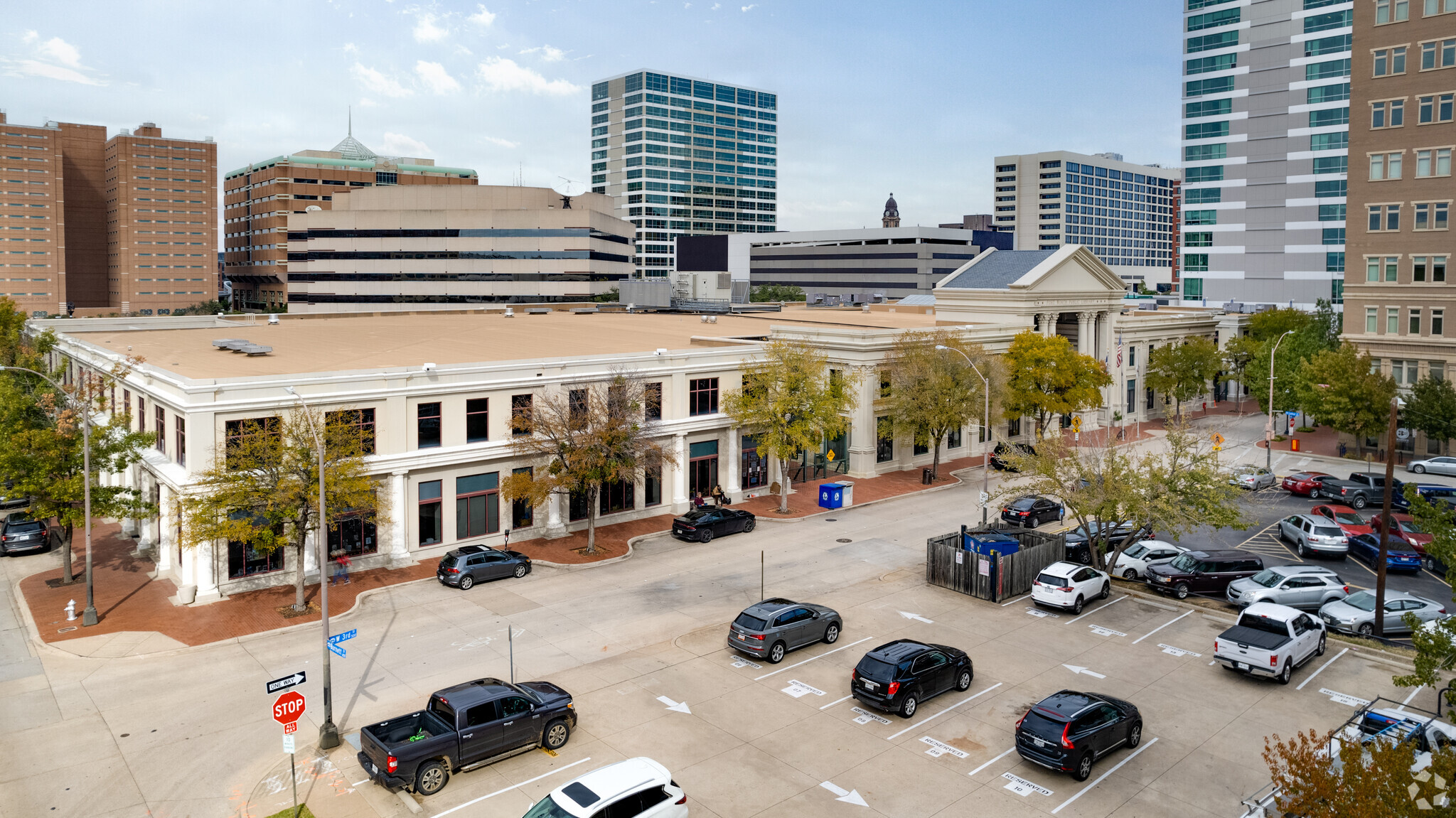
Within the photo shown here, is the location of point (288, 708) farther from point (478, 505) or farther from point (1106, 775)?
point (478, 505)

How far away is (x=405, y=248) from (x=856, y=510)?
104875 mm

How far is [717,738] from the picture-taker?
23469mm

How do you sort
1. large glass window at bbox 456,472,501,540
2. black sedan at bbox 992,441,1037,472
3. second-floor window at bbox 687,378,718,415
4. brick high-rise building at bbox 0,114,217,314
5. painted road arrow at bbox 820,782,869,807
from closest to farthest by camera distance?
painted road arrow at bbox 820,782,869,807 < large glass window at bbox 456,472,501,540 < black sedan at bbox 992,441,1037,472 < second-floor window at bbox 687,378,718,415 < brick high-rise building at bbox 0,114,217,314

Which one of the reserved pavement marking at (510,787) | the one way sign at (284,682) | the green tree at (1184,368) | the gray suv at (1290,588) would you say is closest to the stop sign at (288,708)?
the one way sign at (284,682)

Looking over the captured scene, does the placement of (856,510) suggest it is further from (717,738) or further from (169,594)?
(169,594)

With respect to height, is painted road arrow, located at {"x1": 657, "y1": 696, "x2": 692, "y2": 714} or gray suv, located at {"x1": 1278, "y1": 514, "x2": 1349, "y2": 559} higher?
gray suv, located at {"x1": 1278, "y1": 514, "x2": 1349, "y2": 559}

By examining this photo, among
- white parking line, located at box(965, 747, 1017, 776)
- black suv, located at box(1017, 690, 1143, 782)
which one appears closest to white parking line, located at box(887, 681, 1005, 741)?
white parking line, located at box(965, 747, 1017, 776)

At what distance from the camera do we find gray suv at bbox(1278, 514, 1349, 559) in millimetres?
41062

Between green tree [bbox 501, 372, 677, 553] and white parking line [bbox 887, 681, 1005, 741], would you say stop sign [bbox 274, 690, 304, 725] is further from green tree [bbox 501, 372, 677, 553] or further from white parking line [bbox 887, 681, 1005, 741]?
green tree [bbox 501, 372, 677, 553]

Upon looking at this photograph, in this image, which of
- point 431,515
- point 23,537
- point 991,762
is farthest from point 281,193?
point 991,762

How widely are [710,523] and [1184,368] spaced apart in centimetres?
5214

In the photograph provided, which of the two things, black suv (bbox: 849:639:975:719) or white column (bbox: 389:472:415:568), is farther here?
white column (bbox: 389:472:415:568)

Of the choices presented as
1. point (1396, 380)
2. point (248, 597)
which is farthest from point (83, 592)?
point (1396, 380)

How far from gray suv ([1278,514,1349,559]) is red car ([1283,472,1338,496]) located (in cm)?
1006
